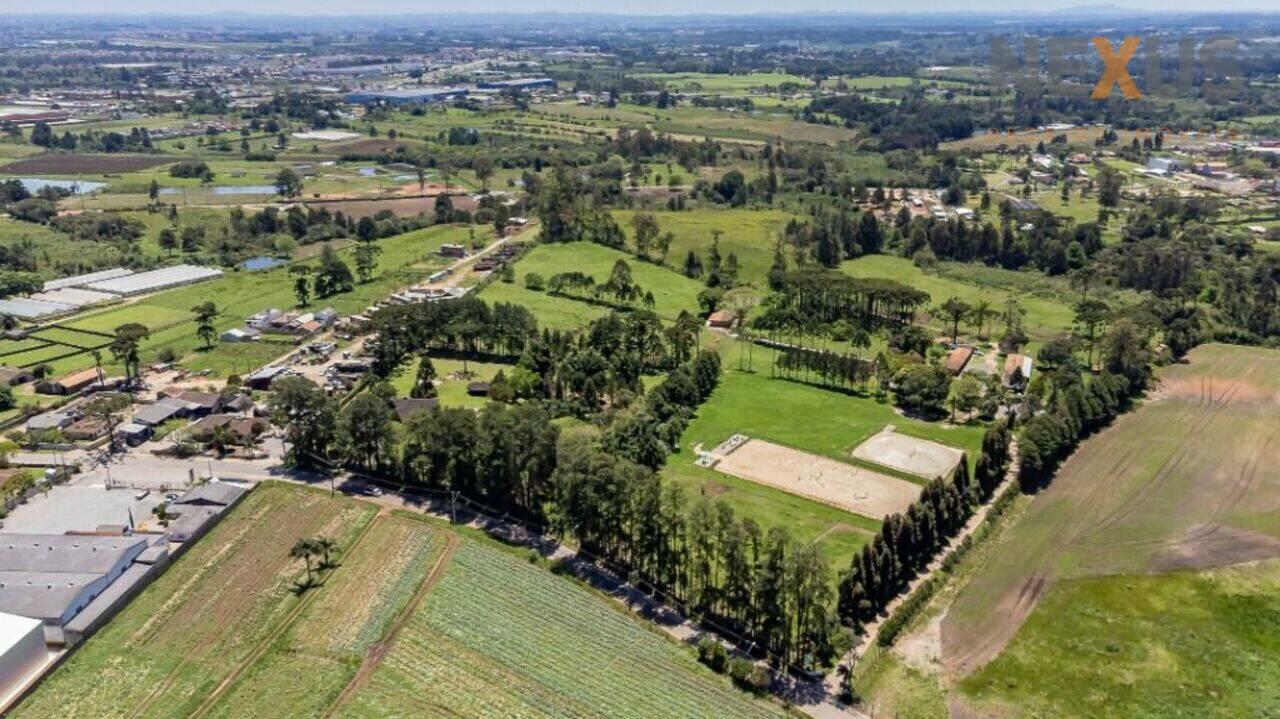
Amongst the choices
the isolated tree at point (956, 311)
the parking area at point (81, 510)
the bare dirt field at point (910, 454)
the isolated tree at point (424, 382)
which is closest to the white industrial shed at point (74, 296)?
the isolated tree at point (424, 382)

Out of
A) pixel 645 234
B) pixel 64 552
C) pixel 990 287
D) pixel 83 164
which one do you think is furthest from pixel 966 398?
pixel 83 164

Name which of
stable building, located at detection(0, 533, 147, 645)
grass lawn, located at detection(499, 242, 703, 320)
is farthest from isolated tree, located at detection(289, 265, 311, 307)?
stable building, located at detection(0, 533, 147, 645)

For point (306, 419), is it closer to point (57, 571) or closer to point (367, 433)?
point (367, 433)

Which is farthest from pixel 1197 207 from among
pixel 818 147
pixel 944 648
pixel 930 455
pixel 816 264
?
pixel 944 648

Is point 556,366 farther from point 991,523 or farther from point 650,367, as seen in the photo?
point 991,523

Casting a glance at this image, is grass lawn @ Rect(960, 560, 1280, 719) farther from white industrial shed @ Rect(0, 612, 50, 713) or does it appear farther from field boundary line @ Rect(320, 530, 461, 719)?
white industrial shed @ Rect(0, 612, 50, 713)

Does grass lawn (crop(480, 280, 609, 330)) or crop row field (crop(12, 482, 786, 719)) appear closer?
crop row field (crop(12, 482, 786, 719))
